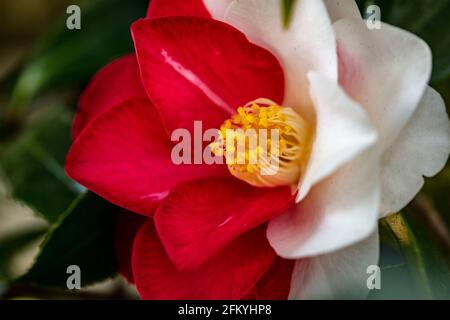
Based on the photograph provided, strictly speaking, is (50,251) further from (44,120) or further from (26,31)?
(26,31)

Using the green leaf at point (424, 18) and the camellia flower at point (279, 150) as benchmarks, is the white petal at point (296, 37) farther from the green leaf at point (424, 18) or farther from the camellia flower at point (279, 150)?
the green leaf at point (424, 18)

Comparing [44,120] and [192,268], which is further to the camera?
[44,120]

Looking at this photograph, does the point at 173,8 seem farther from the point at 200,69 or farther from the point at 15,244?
the point at 15,244

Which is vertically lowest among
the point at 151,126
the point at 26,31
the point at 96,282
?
the point at 26,31

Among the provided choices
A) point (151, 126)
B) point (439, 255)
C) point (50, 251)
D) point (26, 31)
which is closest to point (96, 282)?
point (50, 251)

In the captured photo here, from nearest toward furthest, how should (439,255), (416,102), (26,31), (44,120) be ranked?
(416,102) → (439,255) → (44,120) → (26,31)

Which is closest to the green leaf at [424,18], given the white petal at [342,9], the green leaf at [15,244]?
the white petal at [342,9]

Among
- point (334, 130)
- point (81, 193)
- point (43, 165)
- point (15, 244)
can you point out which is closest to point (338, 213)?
point (334, 130)
